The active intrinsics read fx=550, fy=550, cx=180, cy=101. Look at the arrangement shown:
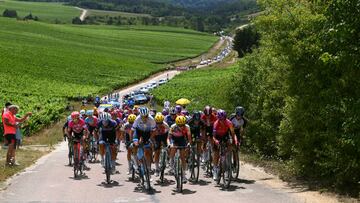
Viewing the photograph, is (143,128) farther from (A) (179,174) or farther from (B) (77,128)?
Result: (B) (77,128)

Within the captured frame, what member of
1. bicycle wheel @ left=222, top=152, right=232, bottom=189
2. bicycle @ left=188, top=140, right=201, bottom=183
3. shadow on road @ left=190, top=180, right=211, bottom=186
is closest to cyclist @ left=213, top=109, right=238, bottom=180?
bicycle wheel @ left=222, top=152, right=232, bottom=189

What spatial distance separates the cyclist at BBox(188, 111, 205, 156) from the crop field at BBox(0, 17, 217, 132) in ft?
65.1

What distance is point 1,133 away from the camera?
27.8 m

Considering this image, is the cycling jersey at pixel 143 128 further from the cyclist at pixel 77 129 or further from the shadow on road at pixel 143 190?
the cyclist at pixel 77 129

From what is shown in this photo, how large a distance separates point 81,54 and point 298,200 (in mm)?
97578

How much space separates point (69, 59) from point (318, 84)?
286ft

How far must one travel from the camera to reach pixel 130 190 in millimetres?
14633

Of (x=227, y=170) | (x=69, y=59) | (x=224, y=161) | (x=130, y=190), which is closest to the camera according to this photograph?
(x=130, y=190)

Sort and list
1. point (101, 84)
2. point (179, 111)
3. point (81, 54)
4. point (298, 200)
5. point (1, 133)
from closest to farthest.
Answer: point (298, 200) < point (179, 111) < point (1, 133) < point (101, 84) < point (81, 54)

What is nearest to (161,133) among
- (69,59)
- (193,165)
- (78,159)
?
(193,165)

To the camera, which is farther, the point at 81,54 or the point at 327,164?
the point at 81,54

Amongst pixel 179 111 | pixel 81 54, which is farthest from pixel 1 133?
pixel 81 54

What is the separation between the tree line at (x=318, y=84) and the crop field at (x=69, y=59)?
22.1 meters

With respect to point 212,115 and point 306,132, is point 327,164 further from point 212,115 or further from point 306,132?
point 212,115
